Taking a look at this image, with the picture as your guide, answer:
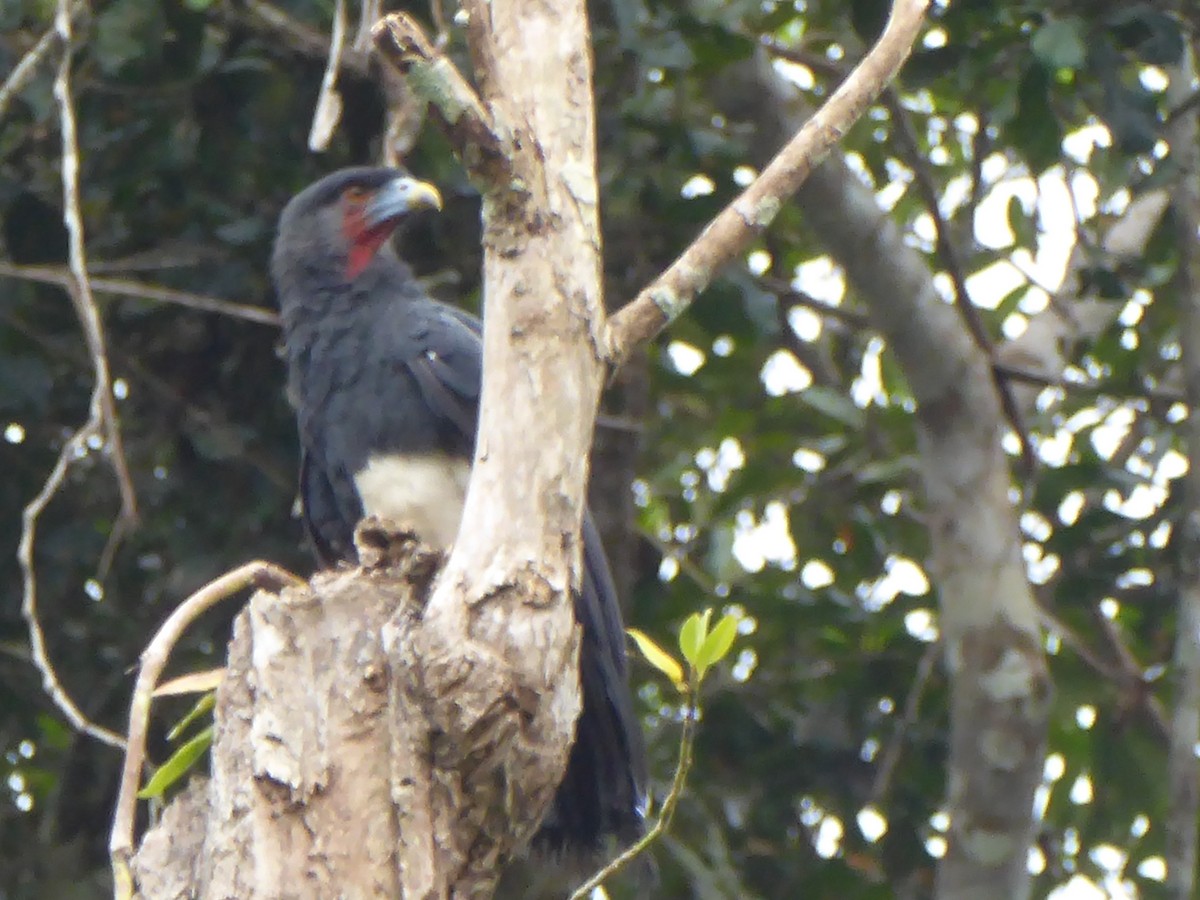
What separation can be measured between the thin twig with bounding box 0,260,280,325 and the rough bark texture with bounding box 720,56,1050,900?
1.62m

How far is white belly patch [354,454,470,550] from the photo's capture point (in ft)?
13.9

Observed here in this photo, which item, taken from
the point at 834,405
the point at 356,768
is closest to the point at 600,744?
the point at 356,768

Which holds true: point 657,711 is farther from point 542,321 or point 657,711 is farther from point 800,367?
point 542,321

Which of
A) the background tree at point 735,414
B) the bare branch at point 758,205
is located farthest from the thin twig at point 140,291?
the bare branch at point 758,205

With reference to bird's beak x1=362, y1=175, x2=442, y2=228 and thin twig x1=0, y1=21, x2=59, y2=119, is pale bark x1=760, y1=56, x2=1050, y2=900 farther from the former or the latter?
thin twig x1=0, y1=21, x2=59, y2=119

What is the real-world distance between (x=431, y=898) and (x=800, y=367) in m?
4.14

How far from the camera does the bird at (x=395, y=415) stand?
3.54m

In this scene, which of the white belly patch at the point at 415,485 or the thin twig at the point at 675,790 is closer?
the thin twig at the point at 675,790

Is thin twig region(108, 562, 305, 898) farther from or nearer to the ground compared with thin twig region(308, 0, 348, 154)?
→ nearer to the ground

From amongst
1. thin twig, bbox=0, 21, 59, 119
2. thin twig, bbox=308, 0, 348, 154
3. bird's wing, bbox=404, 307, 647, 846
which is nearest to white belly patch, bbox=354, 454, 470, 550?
bird's wing, bbox=404, 307, 647, 846

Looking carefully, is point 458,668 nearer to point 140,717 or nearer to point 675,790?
point 675,790

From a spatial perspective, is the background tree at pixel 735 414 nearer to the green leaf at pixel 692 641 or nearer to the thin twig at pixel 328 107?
the thin twig at pixel 328 107

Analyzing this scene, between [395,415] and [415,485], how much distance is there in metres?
0.17

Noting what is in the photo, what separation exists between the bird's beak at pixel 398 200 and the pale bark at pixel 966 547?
127 cm
